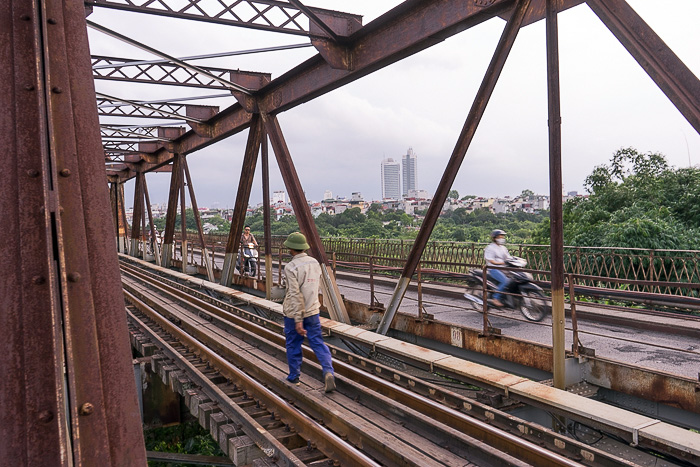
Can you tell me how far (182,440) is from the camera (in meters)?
8.96

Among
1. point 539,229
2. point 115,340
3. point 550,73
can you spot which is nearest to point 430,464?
point 115,340

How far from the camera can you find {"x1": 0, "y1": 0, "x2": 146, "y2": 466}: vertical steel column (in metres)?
2.02

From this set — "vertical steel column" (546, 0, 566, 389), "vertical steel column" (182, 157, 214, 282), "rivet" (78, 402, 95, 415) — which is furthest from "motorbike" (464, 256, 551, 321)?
"vertical steel column" (182, 157, 214, 282)

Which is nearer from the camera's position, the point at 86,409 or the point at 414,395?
the point at 86,409

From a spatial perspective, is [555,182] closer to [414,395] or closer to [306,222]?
[414,395]

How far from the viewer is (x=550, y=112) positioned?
18.3 ft

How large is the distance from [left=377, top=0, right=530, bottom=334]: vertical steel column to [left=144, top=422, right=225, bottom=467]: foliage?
3928 millimetres

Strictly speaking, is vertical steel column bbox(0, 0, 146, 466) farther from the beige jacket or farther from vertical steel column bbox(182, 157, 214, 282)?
vertical steel column bbox(182, 157, 214, 282)

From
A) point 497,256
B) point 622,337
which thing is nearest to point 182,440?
point 497,256

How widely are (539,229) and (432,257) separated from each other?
17.6 ft

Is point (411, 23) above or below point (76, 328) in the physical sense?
above

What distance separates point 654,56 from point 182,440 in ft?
28.6

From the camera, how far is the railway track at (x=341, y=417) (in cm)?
432

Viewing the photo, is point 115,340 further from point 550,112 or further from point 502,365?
point 502,365
